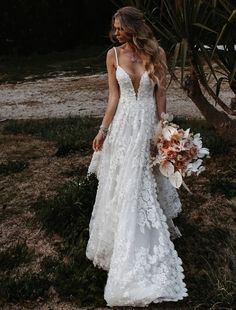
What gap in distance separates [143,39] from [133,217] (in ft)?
3.92

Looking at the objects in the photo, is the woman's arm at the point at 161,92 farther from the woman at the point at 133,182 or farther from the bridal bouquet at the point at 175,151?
the bridal bouquet at the point at 175,151

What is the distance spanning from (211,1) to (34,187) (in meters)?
2.48

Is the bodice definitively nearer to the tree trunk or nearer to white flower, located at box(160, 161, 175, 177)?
white flower, located at box(160, 161, 175, 177)

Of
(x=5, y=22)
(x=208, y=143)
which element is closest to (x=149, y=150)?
(x=208, y=143)

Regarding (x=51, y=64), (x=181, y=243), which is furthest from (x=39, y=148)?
(x=51, y=64)

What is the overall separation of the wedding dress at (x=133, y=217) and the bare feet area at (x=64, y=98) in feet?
18.0

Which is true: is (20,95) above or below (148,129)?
below

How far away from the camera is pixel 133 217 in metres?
4.08

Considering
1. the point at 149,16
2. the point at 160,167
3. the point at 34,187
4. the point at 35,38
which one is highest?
the point at 149,16

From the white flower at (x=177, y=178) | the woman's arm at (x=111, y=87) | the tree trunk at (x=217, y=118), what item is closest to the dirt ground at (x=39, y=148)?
the white flower at (x=177, y=178)

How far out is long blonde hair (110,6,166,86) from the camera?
3959 mm

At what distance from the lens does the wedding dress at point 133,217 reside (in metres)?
3.96

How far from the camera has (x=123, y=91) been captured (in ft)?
13.7

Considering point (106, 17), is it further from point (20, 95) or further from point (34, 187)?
point (34, 187)
